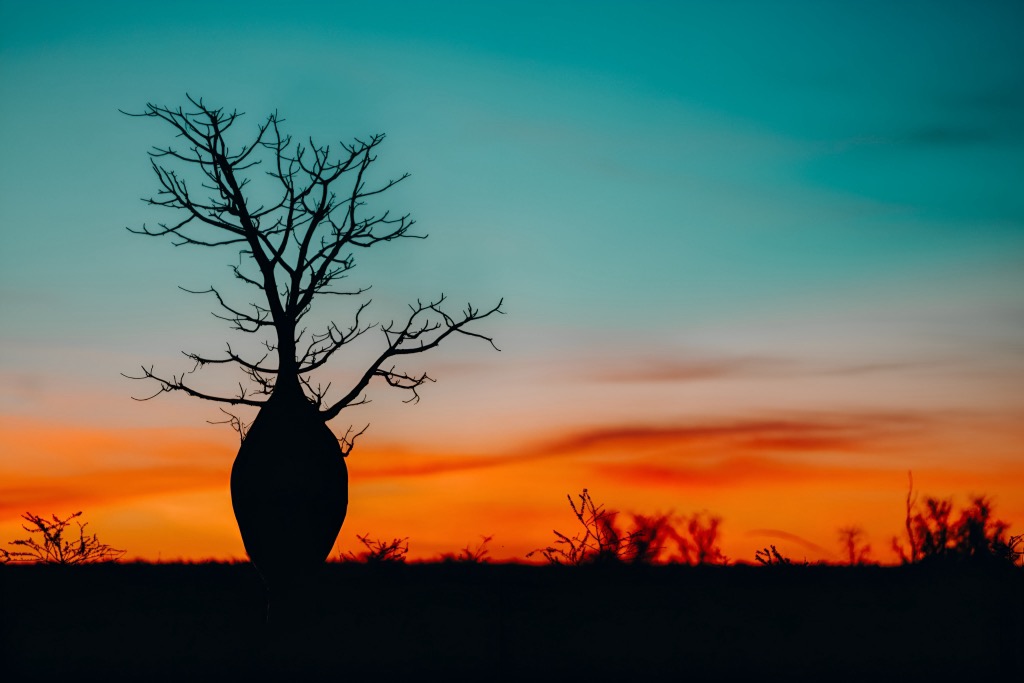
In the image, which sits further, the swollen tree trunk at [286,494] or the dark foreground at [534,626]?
the swollen tree trunk at [286,494]

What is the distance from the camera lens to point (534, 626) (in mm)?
12625

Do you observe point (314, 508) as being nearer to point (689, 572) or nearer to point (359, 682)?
point (359, 682)

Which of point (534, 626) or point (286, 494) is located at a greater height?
point (286, 494)

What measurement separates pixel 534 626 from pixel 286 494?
289 centimetres

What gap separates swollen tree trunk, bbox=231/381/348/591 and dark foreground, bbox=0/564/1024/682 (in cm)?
47

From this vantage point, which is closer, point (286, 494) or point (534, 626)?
point (286, 494)

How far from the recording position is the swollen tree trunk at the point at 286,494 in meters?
12.5

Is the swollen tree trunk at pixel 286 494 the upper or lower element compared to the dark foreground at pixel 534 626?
upper

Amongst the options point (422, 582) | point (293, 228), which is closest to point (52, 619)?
point (422, 582)

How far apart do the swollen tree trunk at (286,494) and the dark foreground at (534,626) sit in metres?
0.47

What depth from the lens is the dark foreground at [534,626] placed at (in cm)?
1158

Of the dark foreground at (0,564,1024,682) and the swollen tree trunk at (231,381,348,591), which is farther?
the swollen tree trunk at (231,381,348,591)

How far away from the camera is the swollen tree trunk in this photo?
41.0 feet

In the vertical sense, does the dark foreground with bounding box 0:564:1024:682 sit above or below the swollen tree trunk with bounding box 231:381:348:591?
below
